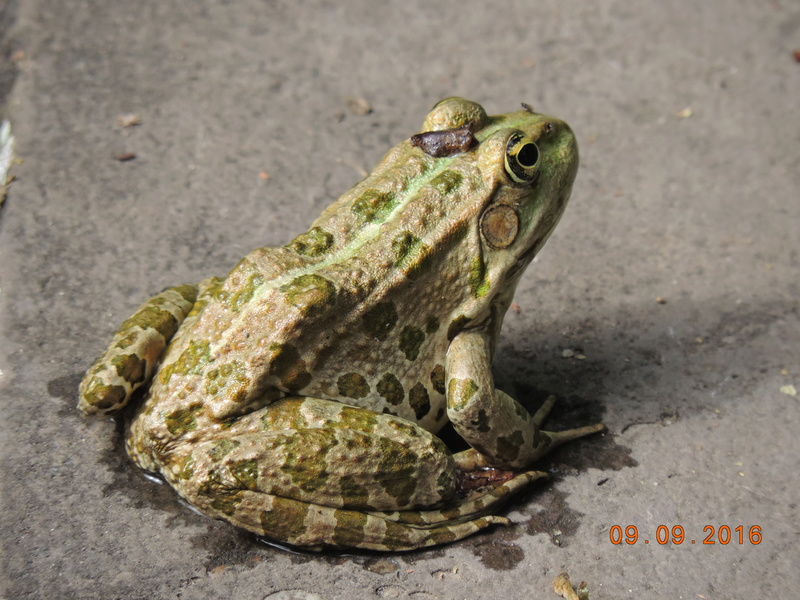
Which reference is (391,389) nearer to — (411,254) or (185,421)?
(411,254)

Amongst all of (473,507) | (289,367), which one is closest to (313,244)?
(289,367)

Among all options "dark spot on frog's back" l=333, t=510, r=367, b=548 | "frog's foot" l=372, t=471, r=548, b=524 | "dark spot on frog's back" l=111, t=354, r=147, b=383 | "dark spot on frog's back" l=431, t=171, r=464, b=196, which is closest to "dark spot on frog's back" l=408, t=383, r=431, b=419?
"frog's foot" l=372, t=471, r=548, b=524

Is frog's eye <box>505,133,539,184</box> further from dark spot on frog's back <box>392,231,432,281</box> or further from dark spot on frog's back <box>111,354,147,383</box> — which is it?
dark spot on frog's back <box>111,354,147,383</box>

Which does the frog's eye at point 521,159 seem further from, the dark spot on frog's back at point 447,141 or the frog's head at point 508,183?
the dark spot on frog's back at point 447,141

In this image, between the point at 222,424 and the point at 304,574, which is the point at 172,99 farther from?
the point at 304,574

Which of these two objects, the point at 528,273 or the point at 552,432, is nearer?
the point at 552,432

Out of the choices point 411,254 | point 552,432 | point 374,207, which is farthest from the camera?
point 552,432
